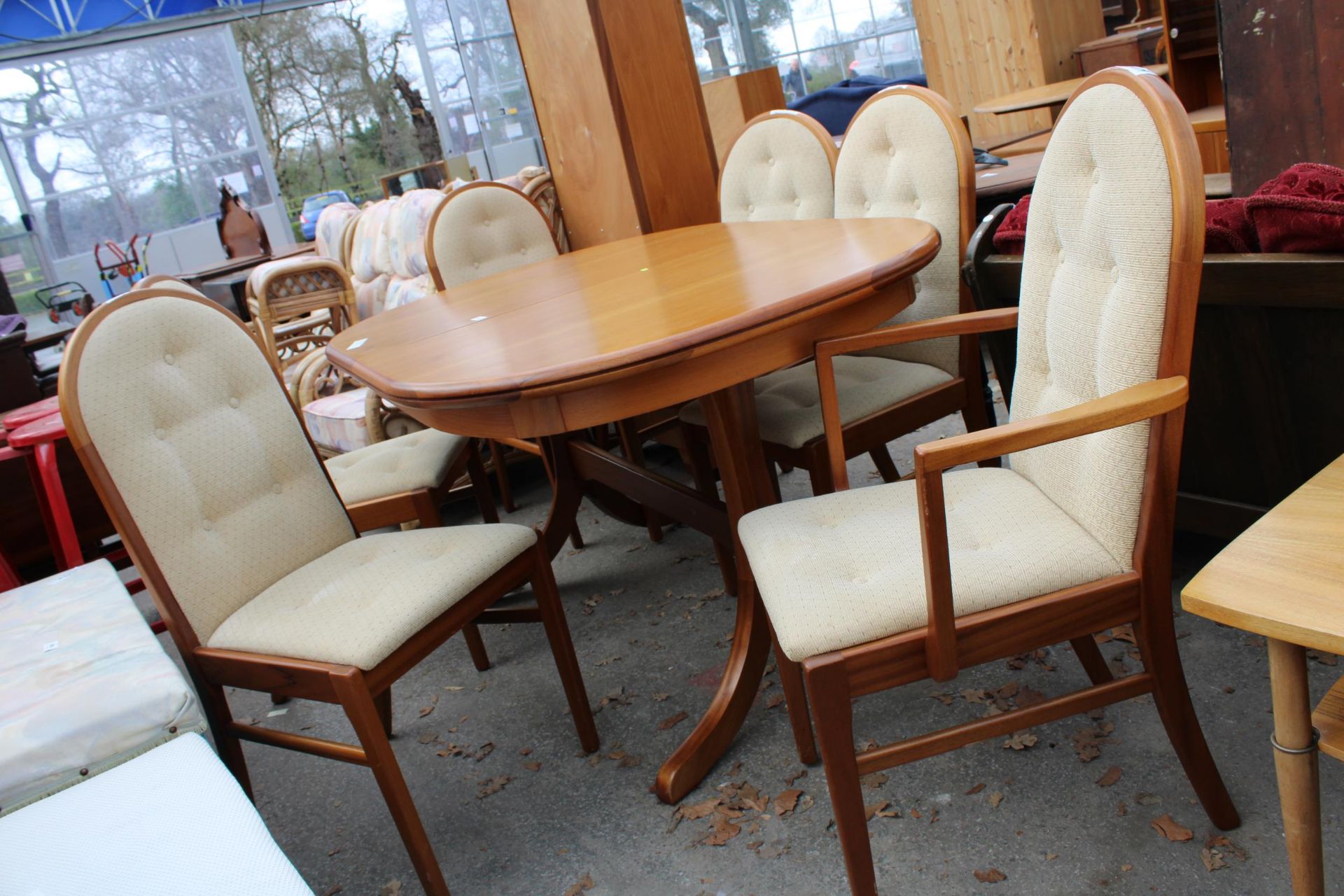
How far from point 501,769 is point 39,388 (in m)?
3.90

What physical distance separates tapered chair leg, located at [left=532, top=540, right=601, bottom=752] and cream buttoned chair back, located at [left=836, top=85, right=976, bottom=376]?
96cm

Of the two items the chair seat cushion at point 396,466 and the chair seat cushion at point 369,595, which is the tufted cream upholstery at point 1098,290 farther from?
the chair seat cushion at point 396,466


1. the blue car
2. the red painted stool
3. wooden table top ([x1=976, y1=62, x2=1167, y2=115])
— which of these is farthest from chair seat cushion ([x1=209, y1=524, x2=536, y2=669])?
the blue car

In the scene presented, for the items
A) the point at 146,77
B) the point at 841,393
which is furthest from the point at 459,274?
the point at 146,77

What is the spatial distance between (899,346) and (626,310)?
819 millimetres

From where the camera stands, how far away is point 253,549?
185 centimetres

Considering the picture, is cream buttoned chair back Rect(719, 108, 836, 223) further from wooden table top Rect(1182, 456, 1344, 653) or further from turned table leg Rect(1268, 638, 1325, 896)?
turned table leg Rect(1268, 638, 1325, 896)

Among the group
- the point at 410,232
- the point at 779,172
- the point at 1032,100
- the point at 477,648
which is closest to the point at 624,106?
the point at 779,172

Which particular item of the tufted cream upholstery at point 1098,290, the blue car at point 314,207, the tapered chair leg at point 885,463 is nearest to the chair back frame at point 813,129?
the tapered chair leg at point 885,463

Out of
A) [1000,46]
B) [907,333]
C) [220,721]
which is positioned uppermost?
[1000,46]

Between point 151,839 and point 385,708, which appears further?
point 385,708

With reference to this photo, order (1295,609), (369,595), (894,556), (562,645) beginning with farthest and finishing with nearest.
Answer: (562,645), (369,595), (894,556), (1295,609)

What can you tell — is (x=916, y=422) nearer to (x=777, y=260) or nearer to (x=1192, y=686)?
(x=777, y=260)

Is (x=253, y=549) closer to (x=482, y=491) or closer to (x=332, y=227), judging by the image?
(x=482, y=491)
